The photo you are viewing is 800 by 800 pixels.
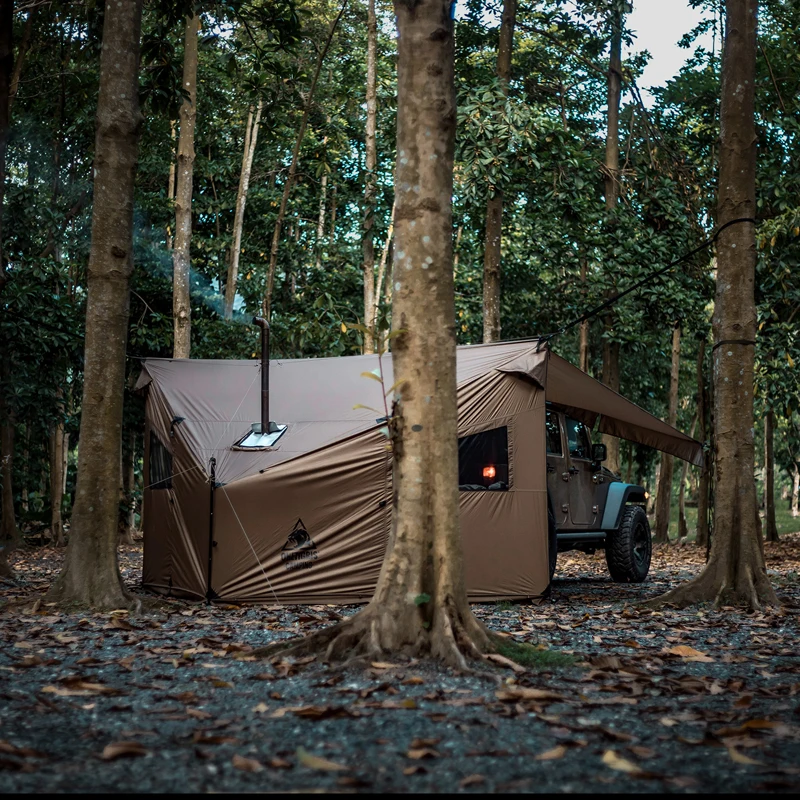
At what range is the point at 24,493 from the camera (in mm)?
26844

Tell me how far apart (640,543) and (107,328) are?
7480 mm

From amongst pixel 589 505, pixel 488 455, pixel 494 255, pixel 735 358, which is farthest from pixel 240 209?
pixel 735 358

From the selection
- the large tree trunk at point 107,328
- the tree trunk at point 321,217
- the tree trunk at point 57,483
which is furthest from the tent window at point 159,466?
the tree trunk at point 321,217

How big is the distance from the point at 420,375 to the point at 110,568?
390 cm

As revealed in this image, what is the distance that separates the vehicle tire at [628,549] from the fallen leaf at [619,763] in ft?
28.6

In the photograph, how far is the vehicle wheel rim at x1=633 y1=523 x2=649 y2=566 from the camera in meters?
12.6

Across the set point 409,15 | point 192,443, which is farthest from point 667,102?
point 409,15

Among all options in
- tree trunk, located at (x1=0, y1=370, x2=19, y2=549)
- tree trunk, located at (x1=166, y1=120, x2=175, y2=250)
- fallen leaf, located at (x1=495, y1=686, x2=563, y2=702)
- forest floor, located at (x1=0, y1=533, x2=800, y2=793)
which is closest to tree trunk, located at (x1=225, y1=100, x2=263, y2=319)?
tree trunk, located at (x1=166, y1=120, x2=175, y2=250)

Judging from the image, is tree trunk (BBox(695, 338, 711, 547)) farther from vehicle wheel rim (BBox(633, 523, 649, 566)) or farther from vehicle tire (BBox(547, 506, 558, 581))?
vehicle tire (BBox(547, 506, 558, 581))

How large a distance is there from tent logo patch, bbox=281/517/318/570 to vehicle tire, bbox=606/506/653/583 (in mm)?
4491

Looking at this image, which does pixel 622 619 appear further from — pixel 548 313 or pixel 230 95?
pixel 230 95

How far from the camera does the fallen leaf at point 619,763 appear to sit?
360 centimetres

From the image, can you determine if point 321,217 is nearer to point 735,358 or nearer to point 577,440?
point 577,440

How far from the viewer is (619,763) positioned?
12.1 feet
